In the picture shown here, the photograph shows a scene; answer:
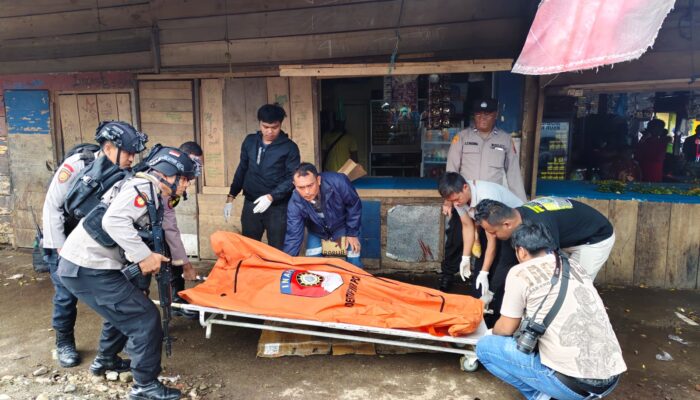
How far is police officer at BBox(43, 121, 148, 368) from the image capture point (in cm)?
324

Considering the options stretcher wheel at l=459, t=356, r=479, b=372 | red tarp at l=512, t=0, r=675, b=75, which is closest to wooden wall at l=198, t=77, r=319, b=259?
red tarp at l=512, t=0, r=675, b=75

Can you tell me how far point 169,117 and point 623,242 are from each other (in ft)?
17.0

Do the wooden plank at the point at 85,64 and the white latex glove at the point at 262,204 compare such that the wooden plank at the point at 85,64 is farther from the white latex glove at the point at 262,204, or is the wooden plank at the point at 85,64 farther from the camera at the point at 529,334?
the camera at the point at 529,334

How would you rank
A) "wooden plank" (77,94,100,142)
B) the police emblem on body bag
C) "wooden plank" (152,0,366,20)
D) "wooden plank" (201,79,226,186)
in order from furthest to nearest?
"wooden plank" (77,94,100,142) → "wooden plank" (201,79,226,186) → "wooden plank" (152,0,366,20) → the police emblem on body bag

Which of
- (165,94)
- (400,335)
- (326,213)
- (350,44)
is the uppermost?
(350,44)

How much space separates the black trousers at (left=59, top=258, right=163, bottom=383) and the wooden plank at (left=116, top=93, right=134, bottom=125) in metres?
3.31

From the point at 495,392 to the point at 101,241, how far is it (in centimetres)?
266

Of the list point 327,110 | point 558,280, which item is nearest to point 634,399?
point 558,280

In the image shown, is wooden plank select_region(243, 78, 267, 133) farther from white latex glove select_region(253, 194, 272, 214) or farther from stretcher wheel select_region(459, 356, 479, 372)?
stretcher wheel select_region(459, 356, 479, 372)

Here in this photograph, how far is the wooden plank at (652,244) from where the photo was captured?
485 cm

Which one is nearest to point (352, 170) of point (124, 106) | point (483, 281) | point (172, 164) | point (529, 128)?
point (529, 128)

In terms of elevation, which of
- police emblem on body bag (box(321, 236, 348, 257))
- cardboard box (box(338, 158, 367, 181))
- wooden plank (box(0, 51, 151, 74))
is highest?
wooden plank (box(0, 51, 151, 74))

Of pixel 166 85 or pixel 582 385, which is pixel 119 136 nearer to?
pixel 166 85

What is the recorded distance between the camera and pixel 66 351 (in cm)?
360
